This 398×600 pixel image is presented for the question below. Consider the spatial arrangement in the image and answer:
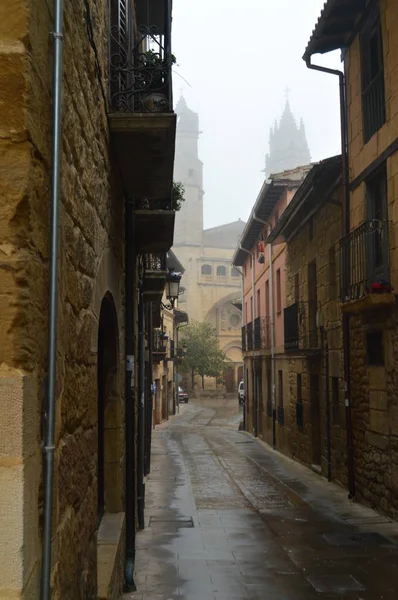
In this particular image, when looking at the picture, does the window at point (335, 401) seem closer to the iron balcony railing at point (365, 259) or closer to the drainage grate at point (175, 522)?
the iron balcony railing at point (365, 259)

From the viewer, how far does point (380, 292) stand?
8.91m

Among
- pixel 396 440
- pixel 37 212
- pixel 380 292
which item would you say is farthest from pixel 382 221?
pixel 37 212

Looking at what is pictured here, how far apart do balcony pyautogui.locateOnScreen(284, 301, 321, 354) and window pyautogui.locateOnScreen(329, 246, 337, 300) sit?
1225mm

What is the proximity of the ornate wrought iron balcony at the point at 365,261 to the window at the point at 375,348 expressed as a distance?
2.13ft

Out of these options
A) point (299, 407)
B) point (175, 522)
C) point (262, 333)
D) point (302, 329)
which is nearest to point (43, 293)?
point (175, 522)

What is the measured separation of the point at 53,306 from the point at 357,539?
7.00 m

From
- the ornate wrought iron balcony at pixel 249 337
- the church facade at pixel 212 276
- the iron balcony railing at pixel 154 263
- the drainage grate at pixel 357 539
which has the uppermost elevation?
the church facade at pixel 212 276

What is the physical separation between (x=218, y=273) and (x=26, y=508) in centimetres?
7002

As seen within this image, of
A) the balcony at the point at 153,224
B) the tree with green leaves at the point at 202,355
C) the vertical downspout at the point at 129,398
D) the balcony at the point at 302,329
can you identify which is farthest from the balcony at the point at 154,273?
the tree with green leaves at the point at 202,355

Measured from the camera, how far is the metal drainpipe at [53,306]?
228 cm

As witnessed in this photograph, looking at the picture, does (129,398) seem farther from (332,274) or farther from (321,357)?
(321,357)

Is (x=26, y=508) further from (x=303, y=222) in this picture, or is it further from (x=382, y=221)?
(x=303, y=222)

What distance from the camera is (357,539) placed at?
819 centimetres

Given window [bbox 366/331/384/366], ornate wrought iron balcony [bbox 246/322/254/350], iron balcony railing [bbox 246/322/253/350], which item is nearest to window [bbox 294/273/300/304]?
window [bbox 366/331/384/366]
